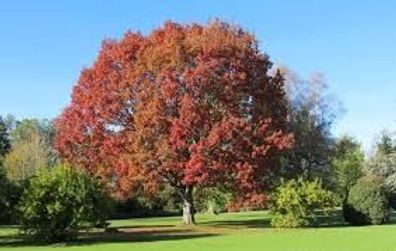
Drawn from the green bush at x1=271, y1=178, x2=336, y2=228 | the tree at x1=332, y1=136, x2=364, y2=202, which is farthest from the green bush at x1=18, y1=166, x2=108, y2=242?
the tree at x1=332, y1=136, x2=364, y2=202

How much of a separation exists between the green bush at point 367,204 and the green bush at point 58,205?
2018cm

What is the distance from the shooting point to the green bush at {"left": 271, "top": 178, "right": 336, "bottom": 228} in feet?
153

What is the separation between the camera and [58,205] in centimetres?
3578

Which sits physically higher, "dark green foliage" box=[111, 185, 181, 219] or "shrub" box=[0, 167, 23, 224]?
"dark green foliage" box=[111, 185, 181, 219]

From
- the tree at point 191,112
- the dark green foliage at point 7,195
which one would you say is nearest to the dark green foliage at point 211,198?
the tree at point 191,112

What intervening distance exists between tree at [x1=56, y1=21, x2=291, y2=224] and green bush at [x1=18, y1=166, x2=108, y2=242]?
10.6 metres

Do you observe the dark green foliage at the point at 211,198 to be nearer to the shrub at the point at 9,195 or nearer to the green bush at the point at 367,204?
the green bush at the point at 367,204

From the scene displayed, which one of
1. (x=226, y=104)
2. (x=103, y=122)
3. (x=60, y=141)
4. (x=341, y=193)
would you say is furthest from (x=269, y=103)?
(x=341, y=193)

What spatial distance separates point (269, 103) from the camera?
49844 millimetres

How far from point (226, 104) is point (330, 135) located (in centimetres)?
2255

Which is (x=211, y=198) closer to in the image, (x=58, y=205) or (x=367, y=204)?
(x=367, y=204)

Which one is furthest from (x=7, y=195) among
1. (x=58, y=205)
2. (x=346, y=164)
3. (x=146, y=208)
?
(x=346, y=164)

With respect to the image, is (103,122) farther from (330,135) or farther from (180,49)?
(330,135)

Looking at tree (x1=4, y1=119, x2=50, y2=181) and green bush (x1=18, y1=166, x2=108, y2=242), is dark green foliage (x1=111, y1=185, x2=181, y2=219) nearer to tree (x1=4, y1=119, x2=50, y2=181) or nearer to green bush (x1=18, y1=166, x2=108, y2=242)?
tree (x1=4, y1=119, x2=50, y2=181)
